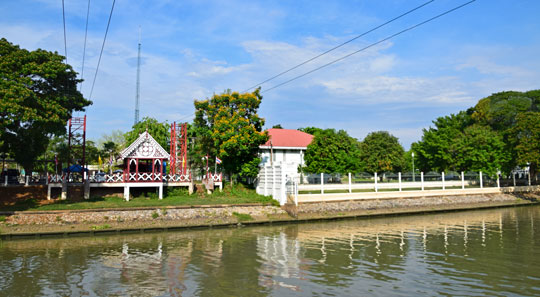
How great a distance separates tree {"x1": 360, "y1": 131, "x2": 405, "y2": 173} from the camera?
54.4 metres

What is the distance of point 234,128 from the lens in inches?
1373

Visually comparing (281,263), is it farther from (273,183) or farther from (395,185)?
(395,185)

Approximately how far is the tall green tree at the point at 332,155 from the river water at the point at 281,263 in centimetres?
1846

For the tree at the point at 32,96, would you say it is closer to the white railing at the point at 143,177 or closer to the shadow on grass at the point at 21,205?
the shadow on grass at the point at 21,205

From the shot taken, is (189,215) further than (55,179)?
No

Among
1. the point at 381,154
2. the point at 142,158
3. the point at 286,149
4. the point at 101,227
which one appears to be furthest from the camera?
the point at 286,149

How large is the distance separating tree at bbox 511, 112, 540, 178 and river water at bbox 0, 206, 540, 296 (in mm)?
23176

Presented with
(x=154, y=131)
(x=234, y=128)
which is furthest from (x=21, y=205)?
(x=154, y=131)

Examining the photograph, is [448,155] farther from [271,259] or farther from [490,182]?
[271,259]

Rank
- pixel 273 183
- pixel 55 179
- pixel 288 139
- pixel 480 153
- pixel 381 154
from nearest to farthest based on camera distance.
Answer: pixel 55 179 → pixel 273 183 → pixel 480 153 → pixel 381 154 → pixel 288 139

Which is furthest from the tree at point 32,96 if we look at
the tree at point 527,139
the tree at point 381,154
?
the tree at point 527,139

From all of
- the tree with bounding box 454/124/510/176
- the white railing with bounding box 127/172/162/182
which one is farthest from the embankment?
the tree with bounding box 454/124/510/176

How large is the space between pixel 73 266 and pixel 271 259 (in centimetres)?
821

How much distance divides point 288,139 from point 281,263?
4321 cm
